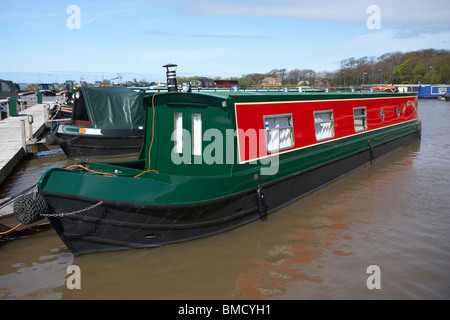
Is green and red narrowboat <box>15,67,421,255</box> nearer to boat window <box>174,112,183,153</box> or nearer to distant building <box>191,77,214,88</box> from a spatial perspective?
boat window <box>174,112,183,153</box>

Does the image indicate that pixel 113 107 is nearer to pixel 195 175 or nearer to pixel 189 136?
pixel 189 136

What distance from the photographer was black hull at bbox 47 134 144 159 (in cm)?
1299

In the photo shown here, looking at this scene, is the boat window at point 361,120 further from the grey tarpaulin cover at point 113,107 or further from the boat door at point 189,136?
the grey tarpaulin cover at point 113,107

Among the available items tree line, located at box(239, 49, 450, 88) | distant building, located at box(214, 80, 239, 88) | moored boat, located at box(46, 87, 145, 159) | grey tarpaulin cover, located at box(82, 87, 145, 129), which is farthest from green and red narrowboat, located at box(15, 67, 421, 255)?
tree line, located at box(239, 49, 450, 88)

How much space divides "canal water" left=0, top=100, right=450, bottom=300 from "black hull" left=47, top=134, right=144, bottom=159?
673 centimetres

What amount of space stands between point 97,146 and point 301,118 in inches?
315

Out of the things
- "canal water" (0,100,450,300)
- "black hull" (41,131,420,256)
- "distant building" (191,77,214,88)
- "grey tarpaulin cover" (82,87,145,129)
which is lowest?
"canal water" (0,100,450,300)

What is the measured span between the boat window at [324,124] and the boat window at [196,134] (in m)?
3.46

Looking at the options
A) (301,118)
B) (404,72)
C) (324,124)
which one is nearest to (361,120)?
(324,124)

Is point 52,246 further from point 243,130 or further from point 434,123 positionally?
point 434,123

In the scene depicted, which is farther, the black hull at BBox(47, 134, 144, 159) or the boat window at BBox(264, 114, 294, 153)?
the black hull at BBox(47, 134, 144, 159)

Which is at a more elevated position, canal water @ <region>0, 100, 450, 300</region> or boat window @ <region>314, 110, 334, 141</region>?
boat window @ <region>314, 110, 334, 141</region>

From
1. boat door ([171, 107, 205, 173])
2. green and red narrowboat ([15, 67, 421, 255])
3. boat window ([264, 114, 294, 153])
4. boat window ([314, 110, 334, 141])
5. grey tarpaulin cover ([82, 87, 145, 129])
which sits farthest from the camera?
grey tarpaulin cover ([82, 87, 145, 129])

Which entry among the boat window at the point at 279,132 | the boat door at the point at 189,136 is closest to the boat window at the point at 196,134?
the boat door at the point at 189,136
